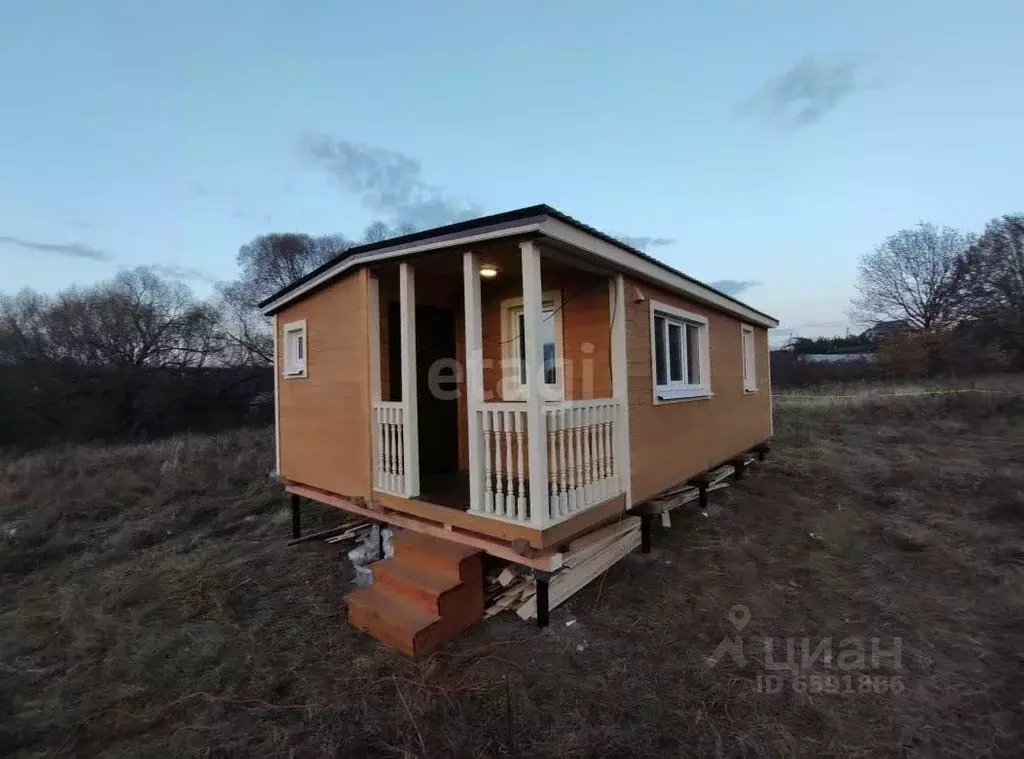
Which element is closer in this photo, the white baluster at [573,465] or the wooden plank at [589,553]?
the white baluster at [573,465]

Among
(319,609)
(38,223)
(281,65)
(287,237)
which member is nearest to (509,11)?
(281,65)

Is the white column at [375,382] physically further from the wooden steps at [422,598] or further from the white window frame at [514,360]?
the white window frame at [514,360]

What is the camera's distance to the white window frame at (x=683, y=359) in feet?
15.9

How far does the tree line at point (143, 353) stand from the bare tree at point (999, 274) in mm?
34460

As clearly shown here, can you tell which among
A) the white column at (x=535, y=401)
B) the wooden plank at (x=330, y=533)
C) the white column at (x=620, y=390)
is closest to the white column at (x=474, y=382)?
the white column at (x=535, y=401)

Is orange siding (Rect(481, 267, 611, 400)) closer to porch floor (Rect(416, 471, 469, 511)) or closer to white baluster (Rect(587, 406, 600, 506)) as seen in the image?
white baluster (Rect(587, 406, 600, 506))

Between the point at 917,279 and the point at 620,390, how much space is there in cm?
3687

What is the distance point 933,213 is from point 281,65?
3825 centimetres

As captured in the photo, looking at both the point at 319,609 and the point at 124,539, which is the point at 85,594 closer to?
the point at 124,539

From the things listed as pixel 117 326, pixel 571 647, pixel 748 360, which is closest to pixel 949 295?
pixel 748 360

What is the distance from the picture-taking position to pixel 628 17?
7.44m

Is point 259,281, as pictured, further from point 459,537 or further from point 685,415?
point 459,537

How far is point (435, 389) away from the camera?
5695mm

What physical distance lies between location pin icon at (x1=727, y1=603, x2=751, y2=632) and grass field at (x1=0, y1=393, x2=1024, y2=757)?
3 centimetres
